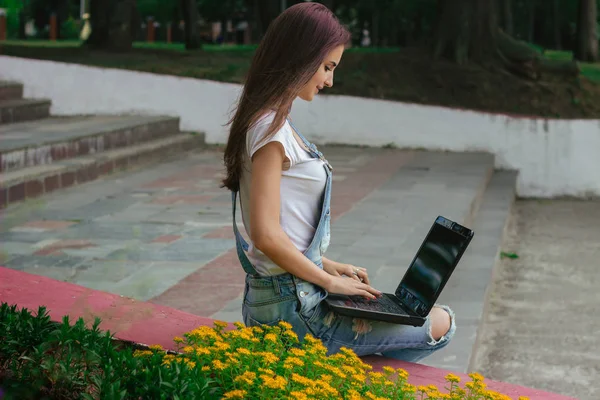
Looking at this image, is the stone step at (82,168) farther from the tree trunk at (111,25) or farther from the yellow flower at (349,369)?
the yellow flower at (349,369)

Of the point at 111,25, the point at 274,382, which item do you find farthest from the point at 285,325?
the point at 111,25

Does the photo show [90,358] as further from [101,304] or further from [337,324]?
[101,304]

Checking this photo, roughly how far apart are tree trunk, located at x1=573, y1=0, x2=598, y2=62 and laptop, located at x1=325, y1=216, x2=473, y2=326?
61.6 ft

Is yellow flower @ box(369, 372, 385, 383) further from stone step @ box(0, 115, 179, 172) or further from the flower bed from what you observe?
stone step @ box(0, 115, 179, 172)

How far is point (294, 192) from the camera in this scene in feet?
10.7

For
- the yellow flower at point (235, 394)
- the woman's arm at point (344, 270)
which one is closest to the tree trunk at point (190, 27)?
the woman's arm at point (344, 270)

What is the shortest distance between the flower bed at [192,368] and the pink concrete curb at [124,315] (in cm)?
34

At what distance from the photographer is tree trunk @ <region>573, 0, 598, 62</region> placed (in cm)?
2119

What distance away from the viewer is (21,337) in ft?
9.89

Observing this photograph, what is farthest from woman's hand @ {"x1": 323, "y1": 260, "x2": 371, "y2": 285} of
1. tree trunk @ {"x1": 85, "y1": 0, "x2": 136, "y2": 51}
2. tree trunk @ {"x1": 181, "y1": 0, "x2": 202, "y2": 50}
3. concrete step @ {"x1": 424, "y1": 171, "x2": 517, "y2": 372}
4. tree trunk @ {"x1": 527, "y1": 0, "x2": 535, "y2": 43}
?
tree trunk @ {"x1": 527, "y1": 0, "x2": 535, "y2": 43}

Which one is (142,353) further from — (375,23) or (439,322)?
(375,23)

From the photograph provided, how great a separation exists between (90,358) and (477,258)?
504cm

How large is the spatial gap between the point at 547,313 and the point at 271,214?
165 inches

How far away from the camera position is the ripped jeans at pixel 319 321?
328 cm
